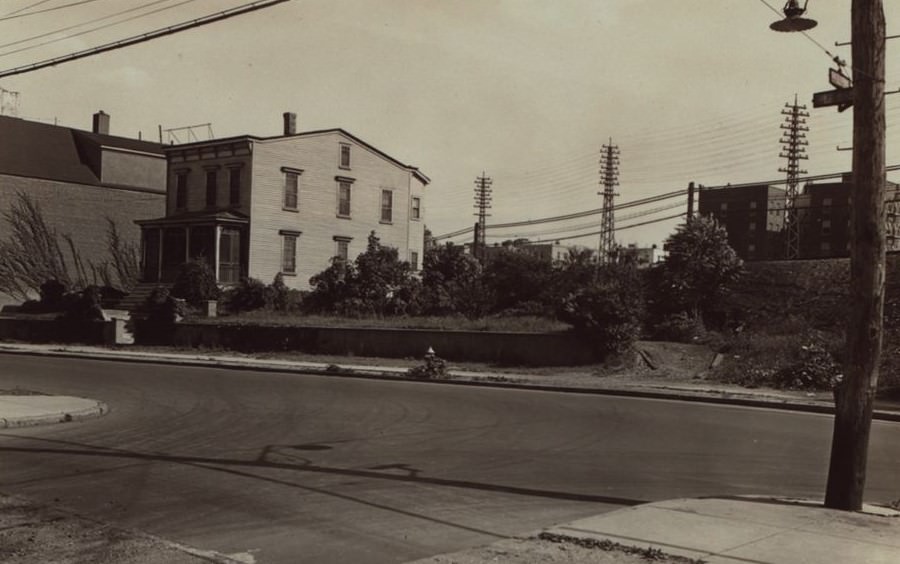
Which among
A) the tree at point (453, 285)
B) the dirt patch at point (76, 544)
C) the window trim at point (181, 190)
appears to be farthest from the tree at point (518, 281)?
the dirt patch at point (76, 544)

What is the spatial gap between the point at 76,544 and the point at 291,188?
41461 millimetres

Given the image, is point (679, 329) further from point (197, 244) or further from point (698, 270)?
point (197, 244)

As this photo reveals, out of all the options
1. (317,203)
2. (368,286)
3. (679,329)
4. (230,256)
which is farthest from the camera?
(317,203)

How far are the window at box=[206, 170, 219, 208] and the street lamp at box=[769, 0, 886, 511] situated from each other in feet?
137

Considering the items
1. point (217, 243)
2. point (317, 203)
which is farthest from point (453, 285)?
point (217, 243)

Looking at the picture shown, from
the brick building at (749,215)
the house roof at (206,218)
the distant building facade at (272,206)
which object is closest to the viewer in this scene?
the house roof at (206,218)

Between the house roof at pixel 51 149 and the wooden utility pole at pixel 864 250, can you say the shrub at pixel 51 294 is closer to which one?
the house roof at pixel 51 149

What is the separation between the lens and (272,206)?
150ft

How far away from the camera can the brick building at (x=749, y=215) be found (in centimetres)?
11969

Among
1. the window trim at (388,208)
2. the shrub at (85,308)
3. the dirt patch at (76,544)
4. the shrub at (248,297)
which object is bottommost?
the dirt patch at (76,544)

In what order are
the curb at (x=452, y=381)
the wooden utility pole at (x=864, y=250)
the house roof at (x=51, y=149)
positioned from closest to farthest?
the wooden utility pole at (x=864, y=250)
the curb at (x=452, y=381)
the house roof at (x=51, y=149)

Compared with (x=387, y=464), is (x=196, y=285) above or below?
above

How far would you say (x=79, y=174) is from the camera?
52750 millimetres

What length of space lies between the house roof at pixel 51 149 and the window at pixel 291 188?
1491 cm
